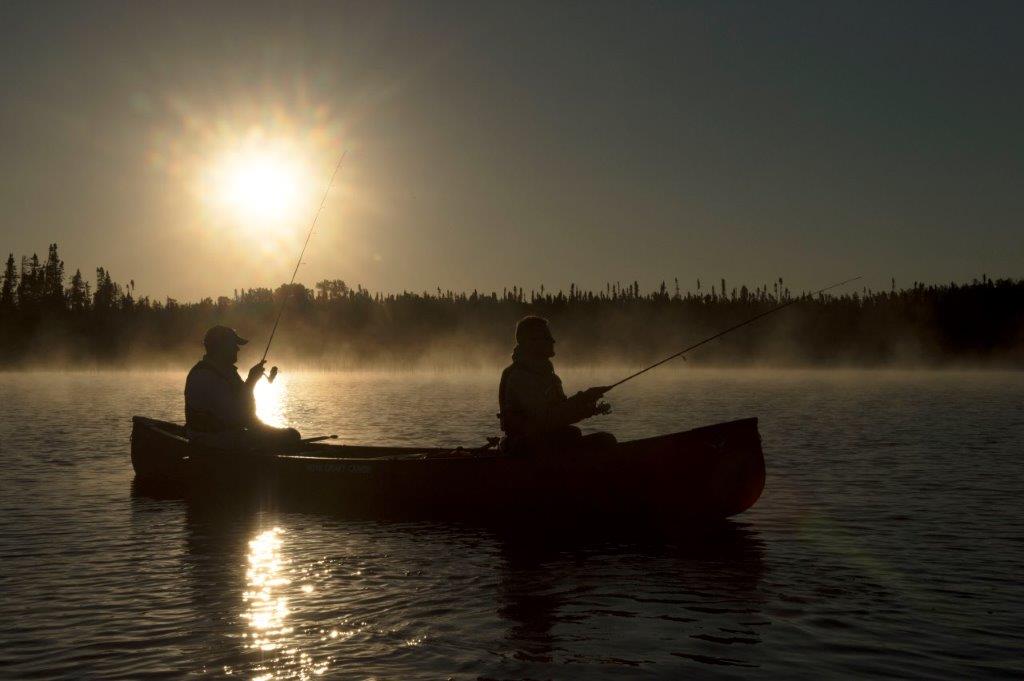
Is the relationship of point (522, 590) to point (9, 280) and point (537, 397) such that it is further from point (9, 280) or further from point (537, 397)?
point (9, 280)

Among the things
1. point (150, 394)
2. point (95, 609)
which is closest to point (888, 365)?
point (150, 394)

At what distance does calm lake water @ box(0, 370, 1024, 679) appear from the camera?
683cm

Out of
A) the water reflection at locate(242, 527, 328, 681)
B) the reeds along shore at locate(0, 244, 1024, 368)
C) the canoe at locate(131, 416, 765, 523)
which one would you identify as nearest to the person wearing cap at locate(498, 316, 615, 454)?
the canoe at locate(131, 416, 765, 523)

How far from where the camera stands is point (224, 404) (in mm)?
14617

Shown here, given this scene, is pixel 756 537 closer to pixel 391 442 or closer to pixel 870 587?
pixel 870 587

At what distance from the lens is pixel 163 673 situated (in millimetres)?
Result: 6555

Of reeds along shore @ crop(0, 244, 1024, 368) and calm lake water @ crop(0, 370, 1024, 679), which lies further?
reeds along shore @ crop(0, 244, 1024, 368)

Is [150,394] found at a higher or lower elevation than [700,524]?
higher

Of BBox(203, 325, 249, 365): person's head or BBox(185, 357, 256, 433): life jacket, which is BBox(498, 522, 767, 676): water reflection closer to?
BBox(185, 357, 256, 433): life jacket

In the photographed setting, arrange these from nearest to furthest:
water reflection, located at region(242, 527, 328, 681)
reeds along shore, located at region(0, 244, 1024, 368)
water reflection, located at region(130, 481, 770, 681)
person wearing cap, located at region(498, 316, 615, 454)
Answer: water reflection, located at region(242, 527, 328, 681)
water reflection, located at region(130, 481, 770, 681)
person wearing cap, located at region(498, 316, 615, 454)
reeds along shore, located at region(0, 244, 1024, 368)

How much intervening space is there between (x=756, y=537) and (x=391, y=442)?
43.1 feet

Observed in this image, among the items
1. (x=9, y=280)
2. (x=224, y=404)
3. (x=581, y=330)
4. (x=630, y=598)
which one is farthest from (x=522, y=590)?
(x=9, y=280)

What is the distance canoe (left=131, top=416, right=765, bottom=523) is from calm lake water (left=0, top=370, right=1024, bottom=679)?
1.46 ft

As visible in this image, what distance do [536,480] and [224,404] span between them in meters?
5.29
